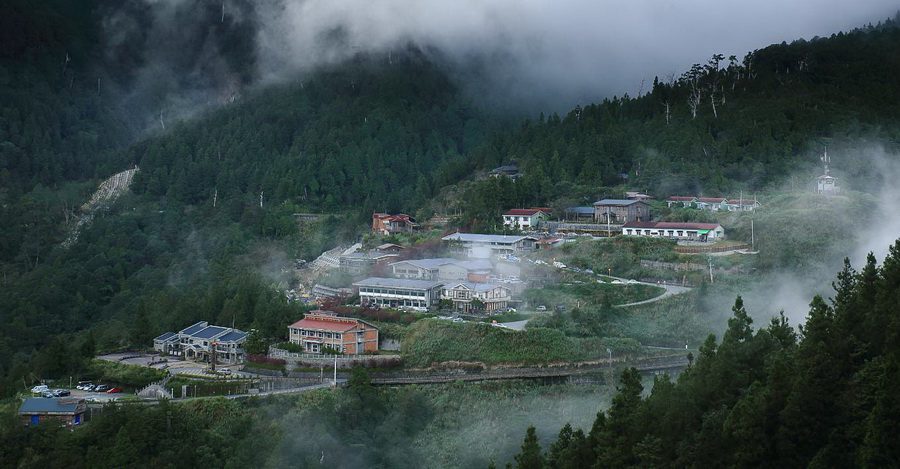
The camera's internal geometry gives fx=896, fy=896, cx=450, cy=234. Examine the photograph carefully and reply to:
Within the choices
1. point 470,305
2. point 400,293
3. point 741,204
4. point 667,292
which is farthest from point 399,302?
point 741,204

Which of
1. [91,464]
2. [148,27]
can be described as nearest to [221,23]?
[148,27]

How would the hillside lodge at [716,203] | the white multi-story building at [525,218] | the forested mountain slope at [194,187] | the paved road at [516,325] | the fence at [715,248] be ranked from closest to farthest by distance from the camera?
1. the paved road at [516,325]
2. the fence at [715,248]
3. the hillside lodge at [716,203]
4. the forested mountain slope at [194,187]
5. the white multi-story building at [525,218]

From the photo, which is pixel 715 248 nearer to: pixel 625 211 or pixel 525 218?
pixel 625 211

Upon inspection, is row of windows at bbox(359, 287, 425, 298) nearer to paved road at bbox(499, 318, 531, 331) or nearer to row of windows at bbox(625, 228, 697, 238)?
paved road at bbox(499, 318, 531, 331)

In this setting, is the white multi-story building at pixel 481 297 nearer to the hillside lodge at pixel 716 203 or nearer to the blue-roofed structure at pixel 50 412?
the hillside lodge at pixel 716 203

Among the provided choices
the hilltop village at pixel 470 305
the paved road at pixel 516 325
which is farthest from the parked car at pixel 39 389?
the paved road at pixel 516 325

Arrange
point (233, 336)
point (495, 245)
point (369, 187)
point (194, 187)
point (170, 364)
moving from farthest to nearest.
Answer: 1. point (194, 187)
2. point (369, 187)
3. point (495, 245)
4. point (233, 336)
5. point (170, 364)
